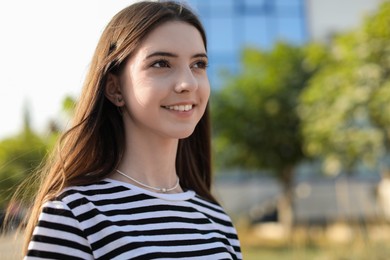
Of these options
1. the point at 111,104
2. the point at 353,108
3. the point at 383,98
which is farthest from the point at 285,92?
the point at 111,104

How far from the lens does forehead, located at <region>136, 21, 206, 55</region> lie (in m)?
1.47

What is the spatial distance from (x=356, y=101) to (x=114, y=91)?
794 centimetres

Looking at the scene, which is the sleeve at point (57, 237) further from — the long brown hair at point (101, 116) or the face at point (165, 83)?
the face at point (165, 83)

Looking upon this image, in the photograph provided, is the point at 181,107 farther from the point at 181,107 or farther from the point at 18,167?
the point at 18,167

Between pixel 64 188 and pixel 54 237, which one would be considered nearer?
pixel 54 237

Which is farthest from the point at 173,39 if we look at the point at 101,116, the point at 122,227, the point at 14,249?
the point at 14,249

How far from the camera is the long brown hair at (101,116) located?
1.45 meters

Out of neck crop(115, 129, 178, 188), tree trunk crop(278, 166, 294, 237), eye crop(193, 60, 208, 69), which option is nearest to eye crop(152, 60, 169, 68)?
eye crop(193, 60, 208, 69)

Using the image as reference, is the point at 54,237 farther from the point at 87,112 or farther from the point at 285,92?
the point at 285,92

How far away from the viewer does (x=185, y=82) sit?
1.46 metres

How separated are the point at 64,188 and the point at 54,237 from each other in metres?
0.15

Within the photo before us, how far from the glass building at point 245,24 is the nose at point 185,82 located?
67.4 feet

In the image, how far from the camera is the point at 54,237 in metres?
1.28

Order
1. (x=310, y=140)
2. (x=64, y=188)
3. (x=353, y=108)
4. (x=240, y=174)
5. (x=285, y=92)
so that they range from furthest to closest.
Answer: (x=240, y=174) < (x=285, y=92) < (x=310, y=140) < (x=353, y=108) < (x=64, y=188)
